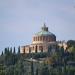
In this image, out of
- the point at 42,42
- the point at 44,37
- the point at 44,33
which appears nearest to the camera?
the point at 42,42

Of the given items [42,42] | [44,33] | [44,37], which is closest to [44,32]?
[44,33]

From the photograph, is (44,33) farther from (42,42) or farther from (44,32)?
(42,42)

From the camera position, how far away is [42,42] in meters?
99.9

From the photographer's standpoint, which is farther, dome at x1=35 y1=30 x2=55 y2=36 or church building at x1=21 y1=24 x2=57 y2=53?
dome at x1=35 y1=30 x2=55 y2=36

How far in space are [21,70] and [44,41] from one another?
34256mm

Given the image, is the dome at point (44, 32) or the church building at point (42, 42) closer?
the church building at point (42, 42)

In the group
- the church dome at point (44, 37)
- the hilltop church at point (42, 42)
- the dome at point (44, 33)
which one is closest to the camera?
the hilltop church at point (42, 42)

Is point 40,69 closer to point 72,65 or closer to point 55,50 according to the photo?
point 72,65

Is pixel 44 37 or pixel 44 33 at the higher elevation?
pixel 44 33

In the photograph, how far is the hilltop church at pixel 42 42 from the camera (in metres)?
94.9

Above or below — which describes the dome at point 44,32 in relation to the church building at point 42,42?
above

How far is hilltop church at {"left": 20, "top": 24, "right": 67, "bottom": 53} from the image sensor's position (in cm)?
9488

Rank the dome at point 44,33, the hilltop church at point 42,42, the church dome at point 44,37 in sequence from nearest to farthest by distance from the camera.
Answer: the hilltop church at point 42,42 < the church dome at point 44,37 < the dome at point 44,33

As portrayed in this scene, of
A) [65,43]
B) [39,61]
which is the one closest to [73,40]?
[65,43]
